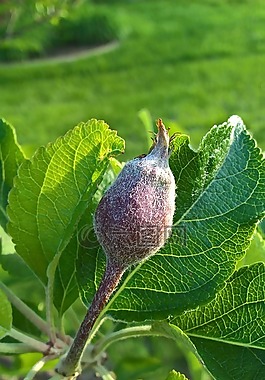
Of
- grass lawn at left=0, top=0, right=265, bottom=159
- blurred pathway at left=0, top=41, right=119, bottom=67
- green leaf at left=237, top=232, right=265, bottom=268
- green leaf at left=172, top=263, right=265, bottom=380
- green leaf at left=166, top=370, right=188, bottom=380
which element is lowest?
green leaf at left=166, top=370, right=188, bottom=380

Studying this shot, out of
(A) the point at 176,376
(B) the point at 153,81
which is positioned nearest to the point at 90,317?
(A) the point at 176,376

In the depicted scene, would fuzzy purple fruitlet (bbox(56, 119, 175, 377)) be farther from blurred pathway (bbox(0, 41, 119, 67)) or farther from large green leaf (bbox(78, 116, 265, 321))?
blurred pathway (bbox(0, 41, 119, 67))

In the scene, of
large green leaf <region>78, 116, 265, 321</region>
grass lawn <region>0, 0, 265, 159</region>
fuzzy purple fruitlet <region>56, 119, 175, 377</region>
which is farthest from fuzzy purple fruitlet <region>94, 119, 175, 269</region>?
grass lawn <region>0, 0, 265, 159</region>

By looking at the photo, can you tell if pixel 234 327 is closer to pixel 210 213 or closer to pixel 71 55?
pixel 210 213

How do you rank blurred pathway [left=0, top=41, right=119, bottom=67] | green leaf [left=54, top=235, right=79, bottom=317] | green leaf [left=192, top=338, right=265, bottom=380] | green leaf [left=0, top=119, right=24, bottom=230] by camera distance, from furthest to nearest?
blurred pathway [left=0, top=41, right=119, bottom=67] → green leaf [left=0, top=119, right=24, bottom=230] → green leaf [left=54, top=235, right=79, bottom=317] → green leaf [left=192, top=338, right=265, bottom=380]

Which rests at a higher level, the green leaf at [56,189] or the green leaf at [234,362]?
the green leaf at [56,189]

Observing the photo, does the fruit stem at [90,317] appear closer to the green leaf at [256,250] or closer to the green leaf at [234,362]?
the green leaf at [234,362]

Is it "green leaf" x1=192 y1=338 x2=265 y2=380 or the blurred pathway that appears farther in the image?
the blurred pathway

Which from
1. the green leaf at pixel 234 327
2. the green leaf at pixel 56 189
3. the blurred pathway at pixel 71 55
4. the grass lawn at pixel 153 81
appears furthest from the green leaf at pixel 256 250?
the blurred pathway at pixel 71 55
